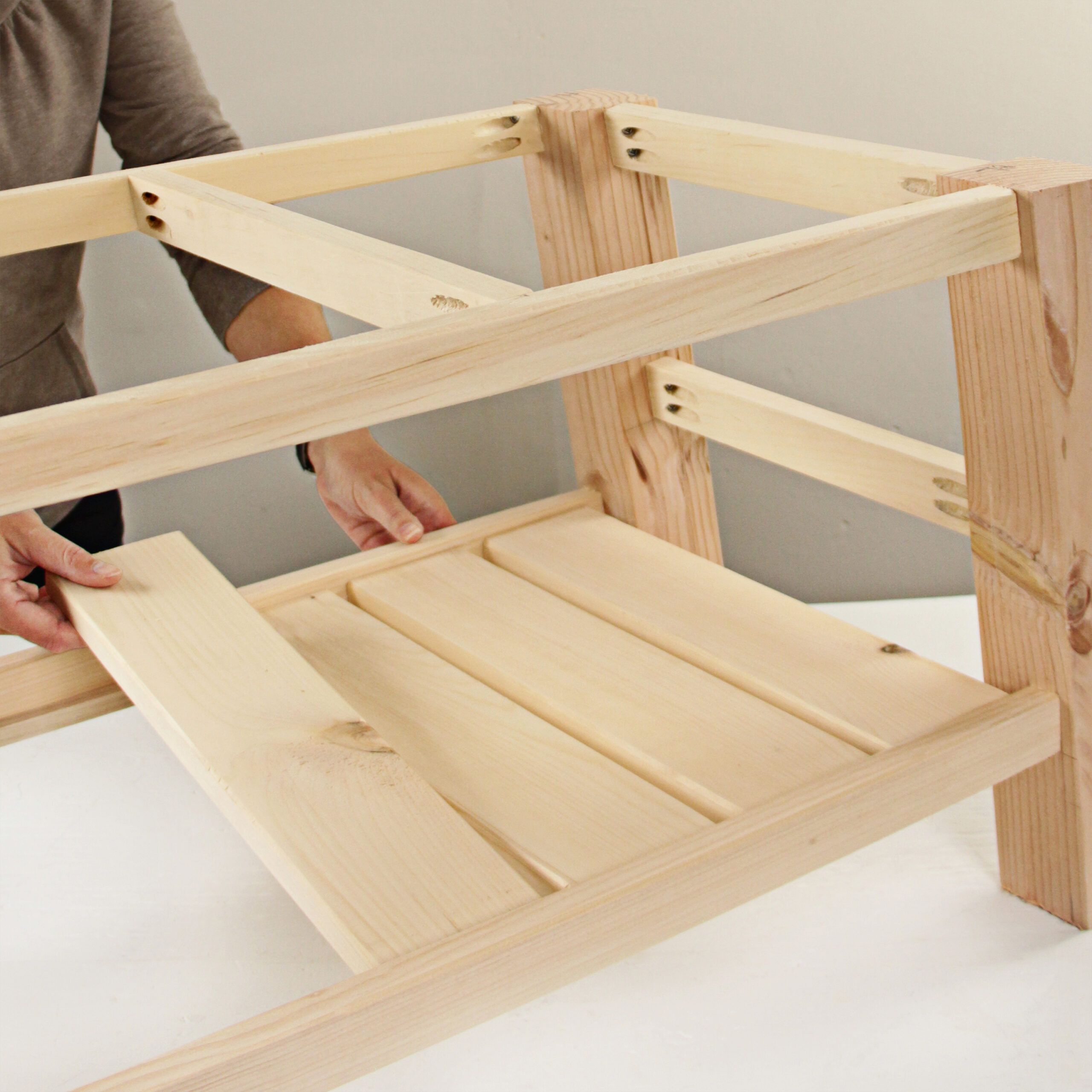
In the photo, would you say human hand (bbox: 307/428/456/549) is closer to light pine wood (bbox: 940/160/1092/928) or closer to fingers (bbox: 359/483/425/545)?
fingers (bbox: 359/483/425/545)

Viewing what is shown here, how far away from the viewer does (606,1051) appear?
2.35 ft

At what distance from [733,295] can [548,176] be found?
464 millimetres

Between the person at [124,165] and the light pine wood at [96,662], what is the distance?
0.02 metres

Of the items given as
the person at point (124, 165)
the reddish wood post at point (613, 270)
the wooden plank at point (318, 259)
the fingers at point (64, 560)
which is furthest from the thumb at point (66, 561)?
the reddish wood post at point (613, 270)

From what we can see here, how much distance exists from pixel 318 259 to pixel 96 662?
0.39 m

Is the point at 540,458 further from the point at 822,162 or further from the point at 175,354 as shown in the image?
the point at 822,162

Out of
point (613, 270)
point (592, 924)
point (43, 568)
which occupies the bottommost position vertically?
point (592, 924)

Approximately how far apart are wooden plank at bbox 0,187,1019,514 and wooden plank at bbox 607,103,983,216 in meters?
0.10

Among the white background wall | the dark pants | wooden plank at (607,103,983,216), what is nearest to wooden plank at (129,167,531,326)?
wooden plank at (607,103,983,216)

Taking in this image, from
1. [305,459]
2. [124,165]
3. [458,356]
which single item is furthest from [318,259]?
[124,165]

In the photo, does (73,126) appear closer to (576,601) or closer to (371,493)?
(371,493)

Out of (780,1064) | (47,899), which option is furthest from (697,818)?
(47,899)

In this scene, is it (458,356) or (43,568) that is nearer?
(458,356)

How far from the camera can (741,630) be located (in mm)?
865
